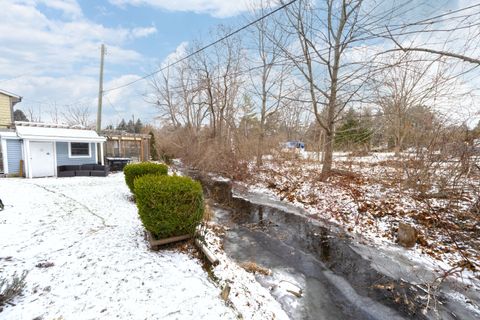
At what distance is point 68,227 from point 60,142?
983 cm

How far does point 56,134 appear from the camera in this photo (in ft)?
39.7

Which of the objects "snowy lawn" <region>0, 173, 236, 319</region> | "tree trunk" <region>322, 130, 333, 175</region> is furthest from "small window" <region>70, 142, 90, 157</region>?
"tree trunk" <region>322, 130, 333, 175</region>

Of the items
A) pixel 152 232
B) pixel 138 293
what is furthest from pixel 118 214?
pixel 138 293

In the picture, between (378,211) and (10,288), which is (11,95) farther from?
(378,211)

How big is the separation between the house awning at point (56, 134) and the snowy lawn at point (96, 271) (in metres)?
7.08

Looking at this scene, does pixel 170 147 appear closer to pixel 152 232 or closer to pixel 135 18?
pixel 135 18

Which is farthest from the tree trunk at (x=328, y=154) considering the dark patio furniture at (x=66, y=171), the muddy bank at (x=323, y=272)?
the dark patio furniture at (x=66, y=171)

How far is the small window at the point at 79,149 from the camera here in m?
12.8

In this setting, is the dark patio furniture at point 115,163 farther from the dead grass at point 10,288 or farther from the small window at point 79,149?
the dead grass at point 10,288

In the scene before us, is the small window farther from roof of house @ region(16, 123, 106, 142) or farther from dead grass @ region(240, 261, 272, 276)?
dead grass @ region(240, 261, 272, 276)

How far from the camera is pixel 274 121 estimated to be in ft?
58.9

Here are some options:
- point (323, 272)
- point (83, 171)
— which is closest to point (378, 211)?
point (323, 272)

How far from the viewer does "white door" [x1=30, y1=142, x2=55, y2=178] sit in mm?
11343

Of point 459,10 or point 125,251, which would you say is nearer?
point 459,10
